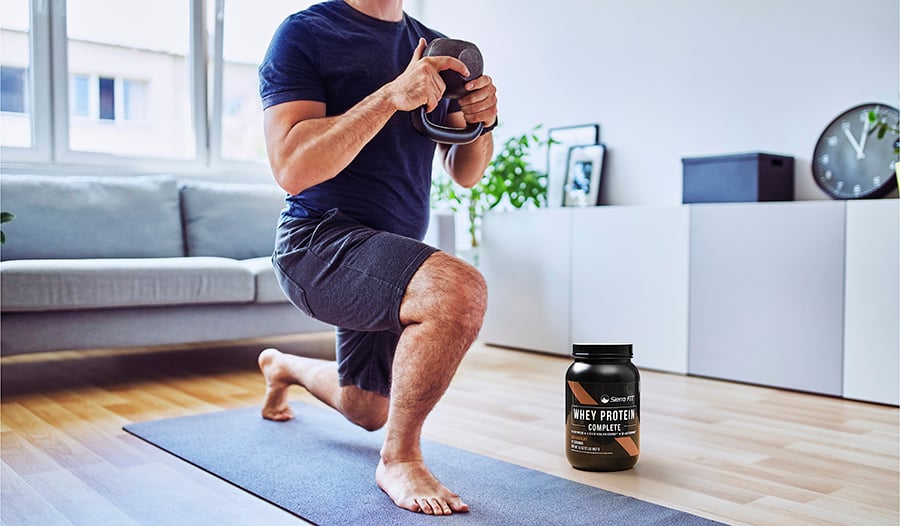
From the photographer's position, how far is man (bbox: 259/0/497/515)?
1.60 meters

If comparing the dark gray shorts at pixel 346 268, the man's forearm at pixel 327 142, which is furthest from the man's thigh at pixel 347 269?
the man's forearm at pixel 327 142

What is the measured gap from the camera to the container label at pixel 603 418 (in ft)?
6.14

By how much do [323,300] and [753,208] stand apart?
2.01 meters

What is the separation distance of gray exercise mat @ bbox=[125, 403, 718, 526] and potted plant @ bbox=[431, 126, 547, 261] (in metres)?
1.94

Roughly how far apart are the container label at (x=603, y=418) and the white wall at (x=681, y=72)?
1820 millimetres

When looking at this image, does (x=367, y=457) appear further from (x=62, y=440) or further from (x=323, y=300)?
(x=62, y=440)

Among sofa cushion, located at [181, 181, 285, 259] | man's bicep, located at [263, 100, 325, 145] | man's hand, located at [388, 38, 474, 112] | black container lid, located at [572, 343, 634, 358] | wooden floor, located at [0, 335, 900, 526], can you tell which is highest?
man's hand, located at [388, 38, 474, 112]

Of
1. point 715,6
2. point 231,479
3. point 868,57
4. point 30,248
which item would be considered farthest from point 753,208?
point 30,248

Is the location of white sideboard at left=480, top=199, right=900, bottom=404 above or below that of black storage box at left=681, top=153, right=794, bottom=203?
below

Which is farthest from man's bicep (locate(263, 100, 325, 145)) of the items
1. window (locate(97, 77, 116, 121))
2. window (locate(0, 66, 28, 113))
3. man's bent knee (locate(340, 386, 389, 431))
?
window (locate(97, 77, 116, 121))

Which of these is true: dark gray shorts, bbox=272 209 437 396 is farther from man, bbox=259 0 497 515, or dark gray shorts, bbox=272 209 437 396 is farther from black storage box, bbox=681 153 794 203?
black storage box, bbox=681 153 794 203

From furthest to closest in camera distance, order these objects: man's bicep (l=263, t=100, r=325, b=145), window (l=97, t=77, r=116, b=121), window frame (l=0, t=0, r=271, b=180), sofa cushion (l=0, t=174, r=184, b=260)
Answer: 1. window (l=97, t=77, r=116, b=121)
2. window frame (l=0, t=0, r=271, b=180)
3. sofa cushion (l=0, t=174, r=184, b=260)
4. man's bicep (l=263, t=100, r=325, b=145)

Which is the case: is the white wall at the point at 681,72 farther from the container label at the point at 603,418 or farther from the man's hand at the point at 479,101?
the man's hand at the point at 479,101

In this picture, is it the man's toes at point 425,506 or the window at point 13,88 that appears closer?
the man's toes at point 425,506
